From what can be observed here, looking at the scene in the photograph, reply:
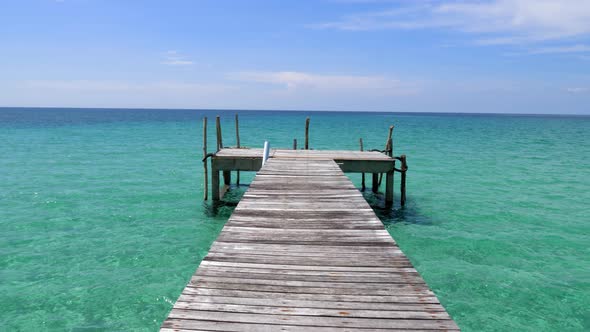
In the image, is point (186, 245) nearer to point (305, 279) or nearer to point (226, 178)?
point (305, 279)

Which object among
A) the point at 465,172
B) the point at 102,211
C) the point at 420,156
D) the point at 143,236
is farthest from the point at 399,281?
the point at 420,156

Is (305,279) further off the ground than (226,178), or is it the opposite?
(305,279)

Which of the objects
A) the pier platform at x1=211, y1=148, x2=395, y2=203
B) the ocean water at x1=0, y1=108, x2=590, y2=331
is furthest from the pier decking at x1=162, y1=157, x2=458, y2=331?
the pier platform at x1=211, y1=148, x2=395, y2=203

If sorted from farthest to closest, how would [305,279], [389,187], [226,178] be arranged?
[226,178] < [389,187] < [305,279]

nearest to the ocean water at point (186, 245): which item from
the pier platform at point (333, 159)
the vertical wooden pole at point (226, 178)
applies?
the vertical wooden pole at point (226, 178)

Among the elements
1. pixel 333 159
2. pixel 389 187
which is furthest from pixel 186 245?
pixel 389 187

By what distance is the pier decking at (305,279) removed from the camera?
3439 millimetres

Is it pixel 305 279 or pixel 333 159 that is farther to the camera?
pixel 333 159

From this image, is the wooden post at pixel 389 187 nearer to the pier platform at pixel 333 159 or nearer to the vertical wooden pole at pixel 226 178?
the pier platform at pixel 333 159

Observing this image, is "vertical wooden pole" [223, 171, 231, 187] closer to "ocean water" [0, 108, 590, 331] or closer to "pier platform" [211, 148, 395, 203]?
"ocean water" [0, 108, 590, 331]

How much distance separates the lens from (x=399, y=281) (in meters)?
4.27

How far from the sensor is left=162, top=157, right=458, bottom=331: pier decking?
3439mm

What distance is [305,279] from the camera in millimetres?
4289

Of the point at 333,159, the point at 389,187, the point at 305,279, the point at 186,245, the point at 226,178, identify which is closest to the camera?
the point at 305,279
